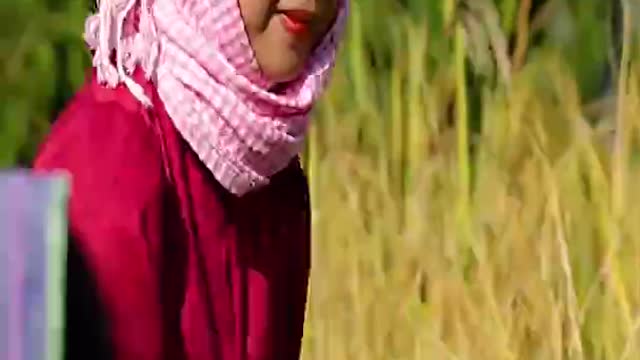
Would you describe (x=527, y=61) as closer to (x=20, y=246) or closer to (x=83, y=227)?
(x=83, y=227)

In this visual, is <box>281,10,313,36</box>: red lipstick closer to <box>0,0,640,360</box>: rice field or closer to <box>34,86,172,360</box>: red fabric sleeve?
<box>34,86,172,360</box>: red fabric sleeve

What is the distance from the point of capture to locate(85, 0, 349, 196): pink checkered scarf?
1.20 m

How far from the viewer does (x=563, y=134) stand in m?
2.09

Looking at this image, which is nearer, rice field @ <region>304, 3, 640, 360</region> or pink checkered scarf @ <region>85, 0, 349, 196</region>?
pink checkered scarf @ <region>85, 0, 349, 196</region>

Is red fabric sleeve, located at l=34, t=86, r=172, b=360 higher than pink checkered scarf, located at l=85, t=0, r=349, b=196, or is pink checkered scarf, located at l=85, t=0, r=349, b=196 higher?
pink checkered scarf, located at l=85, t=0, r=349, b=196

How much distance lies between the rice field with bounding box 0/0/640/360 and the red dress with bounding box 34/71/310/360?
0.67 meters

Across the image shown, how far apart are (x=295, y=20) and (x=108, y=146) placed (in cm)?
16

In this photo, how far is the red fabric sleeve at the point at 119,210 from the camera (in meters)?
1.15

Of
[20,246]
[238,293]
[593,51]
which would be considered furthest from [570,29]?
[20,246]

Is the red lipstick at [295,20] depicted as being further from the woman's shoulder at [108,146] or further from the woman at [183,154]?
the woman's shoulder at [108,146]

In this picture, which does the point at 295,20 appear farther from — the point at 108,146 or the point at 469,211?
Answer: the point at 469,211

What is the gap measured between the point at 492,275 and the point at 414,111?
0.83ft

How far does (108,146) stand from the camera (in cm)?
118

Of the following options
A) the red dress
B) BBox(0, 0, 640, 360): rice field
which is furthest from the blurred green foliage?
the red dress
